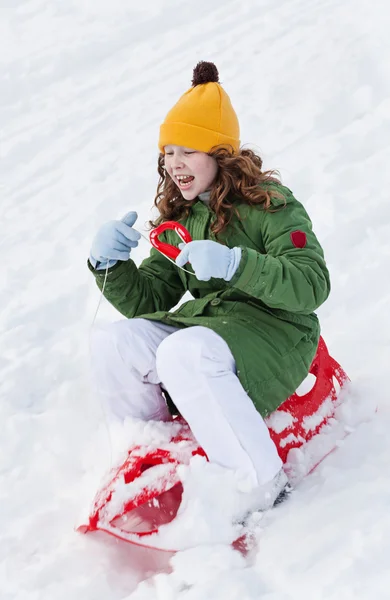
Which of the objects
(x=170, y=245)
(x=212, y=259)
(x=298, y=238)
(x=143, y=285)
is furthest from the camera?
(x=143, y=285)

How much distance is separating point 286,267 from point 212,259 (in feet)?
0.74

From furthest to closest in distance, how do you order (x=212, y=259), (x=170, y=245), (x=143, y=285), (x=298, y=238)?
(x=143, y=285) → (x=170, y=245) → (x=298, y=238) → (x=212, y=259)

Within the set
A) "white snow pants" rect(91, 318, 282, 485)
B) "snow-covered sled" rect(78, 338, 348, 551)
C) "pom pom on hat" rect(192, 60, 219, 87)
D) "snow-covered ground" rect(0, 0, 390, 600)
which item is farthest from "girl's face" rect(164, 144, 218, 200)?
"snow-covered ground" rect(0, 0, 390, 600)

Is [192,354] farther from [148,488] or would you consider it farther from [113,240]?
[113,240]

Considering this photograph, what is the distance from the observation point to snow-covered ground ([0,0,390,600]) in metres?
1.84

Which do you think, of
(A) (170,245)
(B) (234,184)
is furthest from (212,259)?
(B) (234,184)

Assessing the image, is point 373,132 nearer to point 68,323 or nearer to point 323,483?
point 68,323

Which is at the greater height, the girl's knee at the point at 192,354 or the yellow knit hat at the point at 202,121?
the yellow knit hat at the point at 202,121

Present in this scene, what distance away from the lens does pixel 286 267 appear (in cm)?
204

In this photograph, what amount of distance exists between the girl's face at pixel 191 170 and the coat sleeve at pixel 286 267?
0.24 metres

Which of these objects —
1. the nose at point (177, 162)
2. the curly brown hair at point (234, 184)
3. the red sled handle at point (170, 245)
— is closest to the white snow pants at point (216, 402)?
the red sled handle at point (170, 245)

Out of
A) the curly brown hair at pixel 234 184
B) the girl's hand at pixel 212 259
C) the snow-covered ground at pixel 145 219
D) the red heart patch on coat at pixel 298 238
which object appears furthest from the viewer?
the curly brown hair at pixel 234 184

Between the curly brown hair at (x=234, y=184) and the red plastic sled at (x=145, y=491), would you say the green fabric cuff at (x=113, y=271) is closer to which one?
the curly brown hair at (x=234, y=184)

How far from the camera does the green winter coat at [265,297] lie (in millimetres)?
2037
